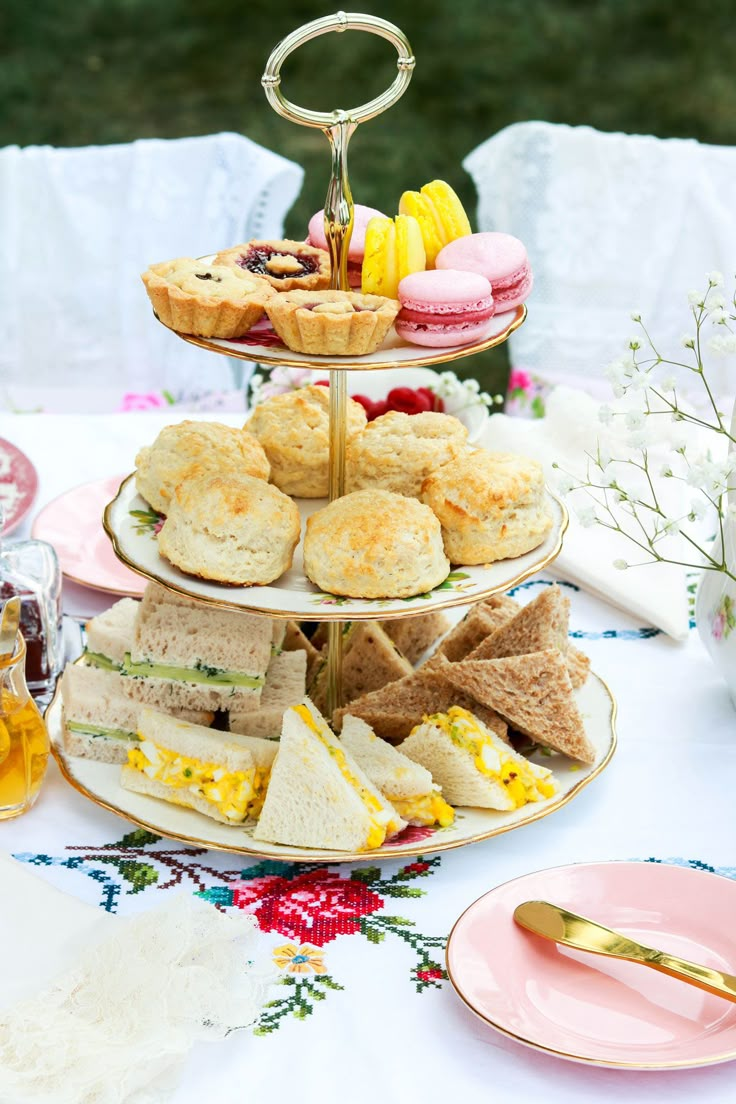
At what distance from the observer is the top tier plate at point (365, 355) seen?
1.37 metres

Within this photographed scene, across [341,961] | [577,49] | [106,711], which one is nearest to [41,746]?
[106,711]

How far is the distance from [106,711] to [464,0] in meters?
6.28

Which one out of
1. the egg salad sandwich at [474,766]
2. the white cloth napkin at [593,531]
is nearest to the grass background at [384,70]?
the white cloth napkin at [593,531]

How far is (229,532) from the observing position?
1.44m

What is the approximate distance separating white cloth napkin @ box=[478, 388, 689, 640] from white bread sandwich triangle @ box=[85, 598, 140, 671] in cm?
61

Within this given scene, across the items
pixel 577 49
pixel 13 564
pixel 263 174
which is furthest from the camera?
pixel 577 49

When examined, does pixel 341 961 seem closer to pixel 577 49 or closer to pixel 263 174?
pixel 263 174

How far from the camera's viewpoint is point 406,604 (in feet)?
4.69

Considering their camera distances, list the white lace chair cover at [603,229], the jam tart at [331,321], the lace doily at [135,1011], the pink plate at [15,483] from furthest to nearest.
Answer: the white lace chair cover at [603,229], the pink plate at [15,483], the jam tart at [331,321], the lace doily at [135,1011]

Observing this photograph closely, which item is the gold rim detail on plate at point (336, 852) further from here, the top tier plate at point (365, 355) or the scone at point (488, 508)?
the top tier plate at point (365, 355)

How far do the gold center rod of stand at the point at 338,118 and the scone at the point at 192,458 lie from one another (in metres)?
0.10

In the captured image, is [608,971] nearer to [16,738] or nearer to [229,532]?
[229,532]

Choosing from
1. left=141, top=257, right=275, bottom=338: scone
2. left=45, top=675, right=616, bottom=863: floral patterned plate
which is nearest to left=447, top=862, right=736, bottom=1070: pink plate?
left=45, top=675, right=616, bottom=863: floral patterned plate

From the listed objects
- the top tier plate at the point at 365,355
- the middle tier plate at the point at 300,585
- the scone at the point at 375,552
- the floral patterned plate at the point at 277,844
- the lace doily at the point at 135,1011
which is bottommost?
the floral patterned plate at the point at 277,844
